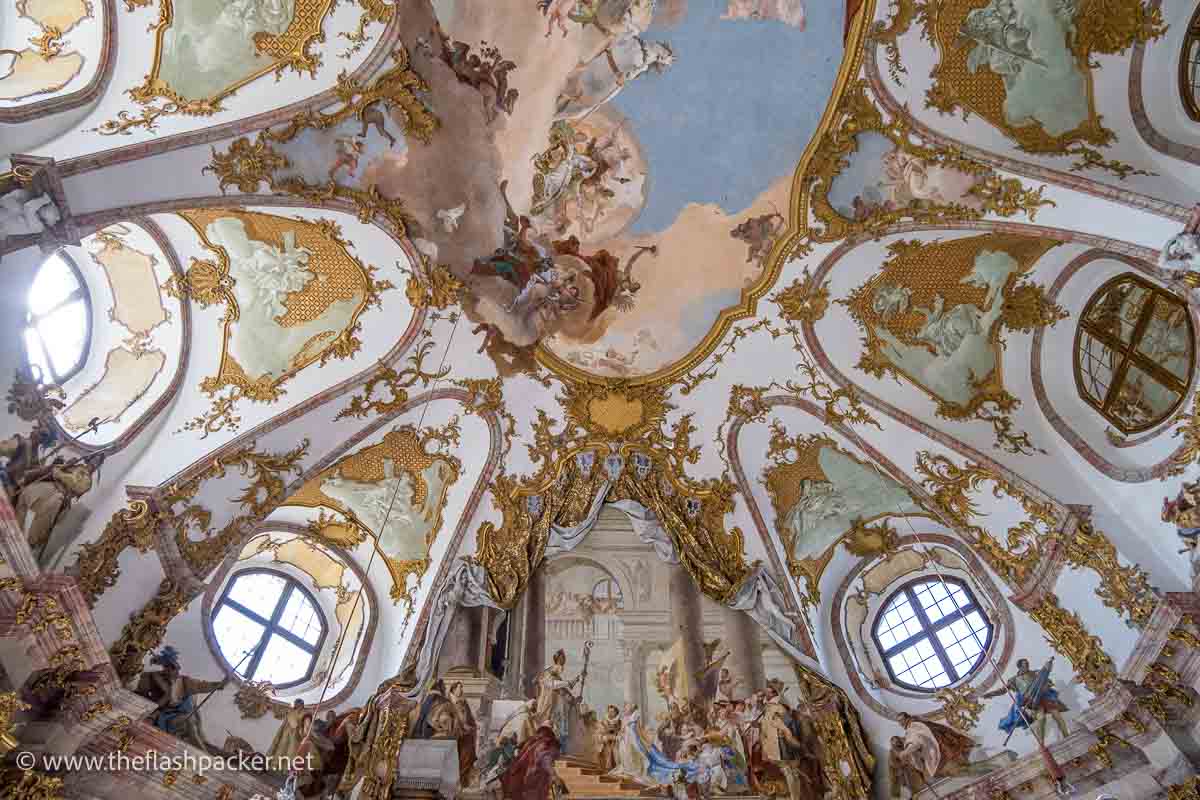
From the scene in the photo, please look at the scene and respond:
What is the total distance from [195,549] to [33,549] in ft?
7.70

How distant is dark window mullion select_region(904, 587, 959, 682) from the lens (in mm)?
12672

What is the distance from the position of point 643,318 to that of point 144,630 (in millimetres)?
9349

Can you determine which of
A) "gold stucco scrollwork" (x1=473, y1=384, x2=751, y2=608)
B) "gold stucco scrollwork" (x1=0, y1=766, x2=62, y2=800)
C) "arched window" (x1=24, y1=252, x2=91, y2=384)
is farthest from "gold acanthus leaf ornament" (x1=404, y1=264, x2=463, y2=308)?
"gold stucco scrollwork" (x1=0, y1=766, x2=62, y2=800)

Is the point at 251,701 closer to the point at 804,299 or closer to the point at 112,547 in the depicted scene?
the point at 112,547

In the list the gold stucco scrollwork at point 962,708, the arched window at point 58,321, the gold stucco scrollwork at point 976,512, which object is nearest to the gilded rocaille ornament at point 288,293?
the arched window at point 58,321

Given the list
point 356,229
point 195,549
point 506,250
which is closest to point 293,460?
point 195,549

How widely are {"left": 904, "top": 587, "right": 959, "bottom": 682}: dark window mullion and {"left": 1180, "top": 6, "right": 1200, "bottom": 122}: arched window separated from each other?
805cm

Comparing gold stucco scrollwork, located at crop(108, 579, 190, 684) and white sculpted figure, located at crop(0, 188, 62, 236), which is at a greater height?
white sculpted figure, located at crop(0, 188, 62, 236)

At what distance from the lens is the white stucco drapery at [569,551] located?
1280 centimetres

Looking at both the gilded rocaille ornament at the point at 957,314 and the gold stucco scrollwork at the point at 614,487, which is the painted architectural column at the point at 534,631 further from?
the gilded rocaille ornament at the point at 957,314

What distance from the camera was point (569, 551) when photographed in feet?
47.5

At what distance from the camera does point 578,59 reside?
1303 cm

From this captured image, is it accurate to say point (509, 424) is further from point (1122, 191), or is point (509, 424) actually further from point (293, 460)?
point (1122, 191)

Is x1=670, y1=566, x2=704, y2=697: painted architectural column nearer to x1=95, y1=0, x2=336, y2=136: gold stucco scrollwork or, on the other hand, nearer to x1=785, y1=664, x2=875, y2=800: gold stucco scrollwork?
x1=785, y1=664, x2=875, y2=800: gold stucco scrollwork
